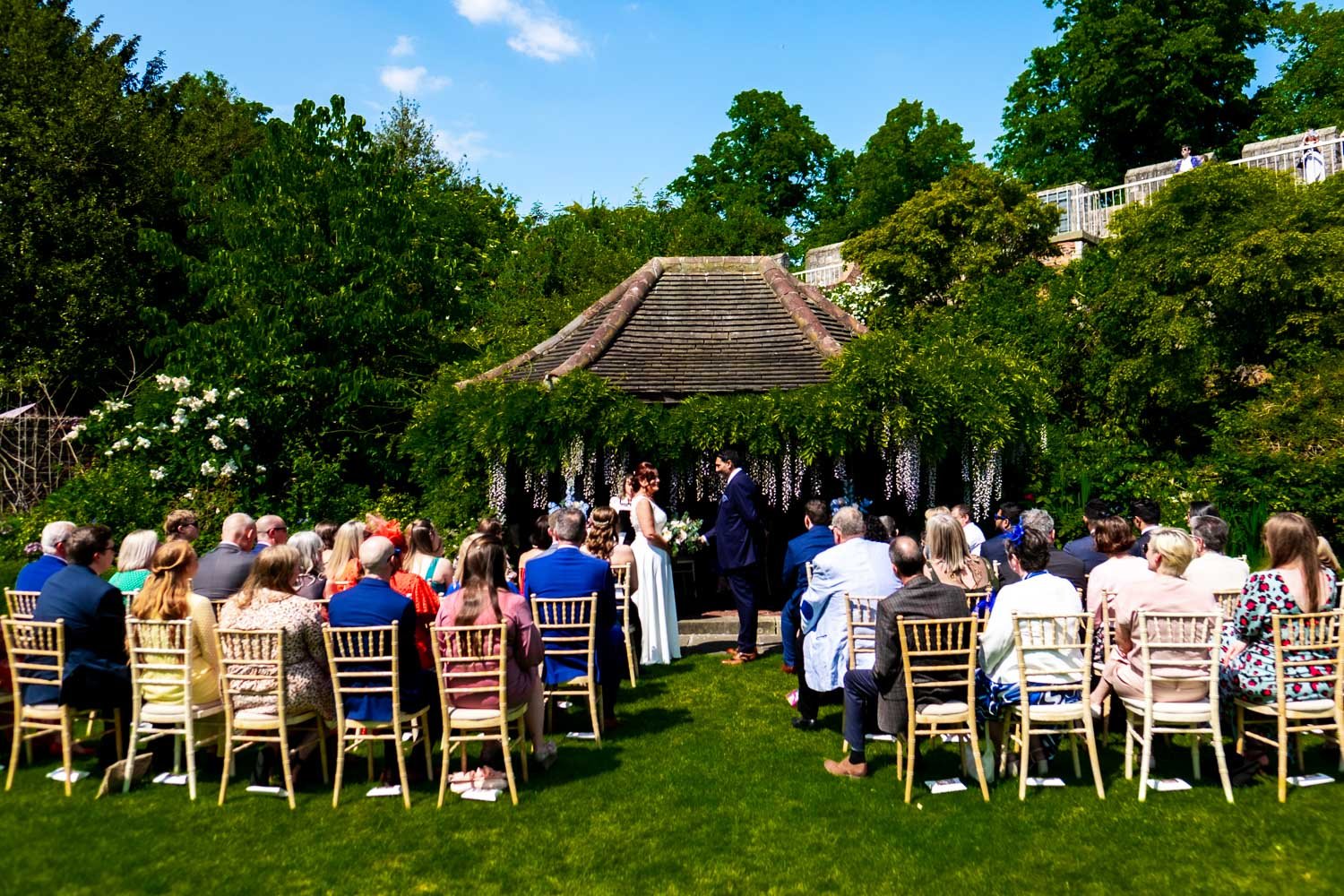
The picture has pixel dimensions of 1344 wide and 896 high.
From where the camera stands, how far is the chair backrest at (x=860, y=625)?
21.0ft

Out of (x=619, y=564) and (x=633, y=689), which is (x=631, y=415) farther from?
(x=633, y=689)

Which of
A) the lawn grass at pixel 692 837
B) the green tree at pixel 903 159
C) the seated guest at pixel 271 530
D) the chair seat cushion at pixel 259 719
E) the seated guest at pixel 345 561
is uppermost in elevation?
the green tree at pixel 903 159

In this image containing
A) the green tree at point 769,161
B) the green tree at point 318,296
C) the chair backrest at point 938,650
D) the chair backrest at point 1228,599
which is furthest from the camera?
the green tree at point 769,161

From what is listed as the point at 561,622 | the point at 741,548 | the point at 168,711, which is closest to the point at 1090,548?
the point at 741,548

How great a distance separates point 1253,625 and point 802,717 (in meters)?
3.10

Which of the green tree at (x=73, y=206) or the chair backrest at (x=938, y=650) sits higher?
the green tree at (x=73, y=206)

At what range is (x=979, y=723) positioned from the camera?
20.6ft

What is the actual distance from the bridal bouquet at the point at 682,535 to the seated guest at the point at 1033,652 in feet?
18.1

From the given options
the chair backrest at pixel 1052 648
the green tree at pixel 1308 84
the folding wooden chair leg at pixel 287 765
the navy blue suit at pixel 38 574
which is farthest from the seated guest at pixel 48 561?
the green tree at pixel 1308 84

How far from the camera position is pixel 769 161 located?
45.1 metres

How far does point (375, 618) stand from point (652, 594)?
437 centimetres

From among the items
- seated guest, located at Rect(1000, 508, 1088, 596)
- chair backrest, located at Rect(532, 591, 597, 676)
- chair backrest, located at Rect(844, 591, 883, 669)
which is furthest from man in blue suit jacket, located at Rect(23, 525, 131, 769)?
seated guest, located at Rect(1000, 508, 1088, 596)

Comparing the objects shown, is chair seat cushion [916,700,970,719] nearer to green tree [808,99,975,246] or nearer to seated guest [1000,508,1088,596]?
seated guest [1000,508,1088,596]

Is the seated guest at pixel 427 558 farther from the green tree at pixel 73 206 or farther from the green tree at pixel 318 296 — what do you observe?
the green tree at pixel 73 206
